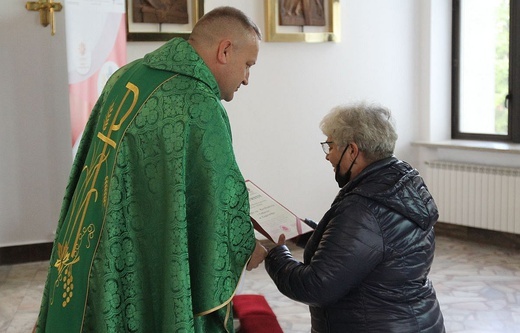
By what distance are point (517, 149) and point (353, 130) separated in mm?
3920

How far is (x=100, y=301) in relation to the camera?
81.0 inches

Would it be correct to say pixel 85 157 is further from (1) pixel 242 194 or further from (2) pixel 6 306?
(2) pixel 6 306

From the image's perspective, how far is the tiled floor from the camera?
418cm

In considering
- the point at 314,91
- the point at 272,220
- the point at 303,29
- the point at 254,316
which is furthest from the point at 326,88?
the point at 272,220

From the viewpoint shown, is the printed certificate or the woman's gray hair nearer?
the woman's gray hair

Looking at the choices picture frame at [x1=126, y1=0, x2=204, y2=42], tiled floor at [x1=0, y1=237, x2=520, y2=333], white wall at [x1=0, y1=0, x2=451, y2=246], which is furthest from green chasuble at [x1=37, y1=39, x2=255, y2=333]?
white wall at [x1=0, y1=0, x2=451, y2=246]

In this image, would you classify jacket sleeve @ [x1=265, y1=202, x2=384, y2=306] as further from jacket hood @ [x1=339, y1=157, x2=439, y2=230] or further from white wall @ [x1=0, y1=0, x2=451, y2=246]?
white wall @ [x1=0, y1=0, x2=451, y2=246]

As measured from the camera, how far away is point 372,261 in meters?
2.08

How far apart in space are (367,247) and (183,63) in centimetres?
71

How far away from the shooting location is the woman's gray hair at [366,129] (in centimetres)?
223

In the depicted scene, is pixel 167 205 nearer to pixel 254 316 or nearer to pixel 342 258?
pixel 342 258

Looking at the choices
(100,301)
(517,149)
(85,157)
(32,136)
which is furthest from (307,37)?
(100,301)

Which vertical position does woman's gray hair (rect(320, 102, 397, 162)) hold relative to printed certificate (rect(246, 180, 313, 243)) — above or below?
above

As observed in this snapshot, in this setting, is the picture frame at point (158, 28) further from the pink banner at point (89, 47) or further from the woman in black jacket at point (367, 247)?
the woman in black jacket at point (367, 247)
